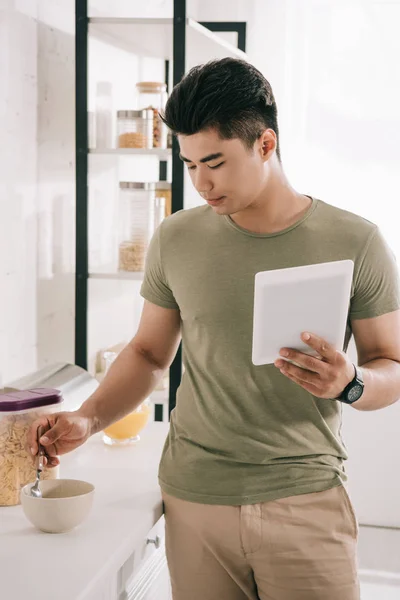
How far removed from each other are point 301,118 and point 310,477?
211 cm

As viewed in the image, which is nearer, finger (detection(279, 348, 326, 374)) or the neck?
finger (detection(279, 348, 326, 374))

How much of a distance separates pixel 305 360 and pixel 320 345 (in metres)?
0.03

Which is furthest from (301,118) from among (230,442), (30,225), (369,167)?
(230,442)

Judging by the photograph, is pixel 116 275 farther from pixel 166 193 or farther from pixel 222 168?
pixel 222 168

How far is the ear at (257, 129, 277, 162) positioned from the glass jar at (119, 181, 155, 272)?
0.98 metres

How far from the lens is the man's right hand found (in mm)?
1377

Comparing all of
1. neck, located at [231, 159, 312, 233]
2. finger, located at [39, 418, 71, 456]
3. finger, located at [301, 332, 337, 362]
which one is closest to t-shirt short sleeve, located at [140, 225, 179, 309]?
neck, located at [231, 159, 312, 233]

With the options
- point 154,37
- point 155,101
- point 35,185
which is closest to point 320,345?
point 35,185

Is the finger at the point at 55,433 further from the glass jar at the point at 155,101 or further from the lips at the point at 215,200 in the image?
the glass jar at the point at 155,101

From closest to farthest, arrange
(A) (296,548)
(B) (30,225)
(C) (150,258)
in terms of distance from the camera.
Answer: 1. (A) (296,548)
2. (C) (150,258)
3. (B) (30,225)

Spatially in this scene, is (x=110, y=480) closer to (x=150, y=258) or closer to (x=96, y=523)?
(x=96, y=523)

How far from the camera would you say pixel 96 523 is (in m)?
1.33

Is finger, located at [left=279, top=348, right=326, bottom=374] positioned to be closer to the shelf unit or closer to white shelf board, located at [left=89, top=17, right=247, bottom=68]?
the shelf unit

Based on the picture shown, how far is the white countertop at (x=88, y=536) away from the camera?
1114 millimetres
